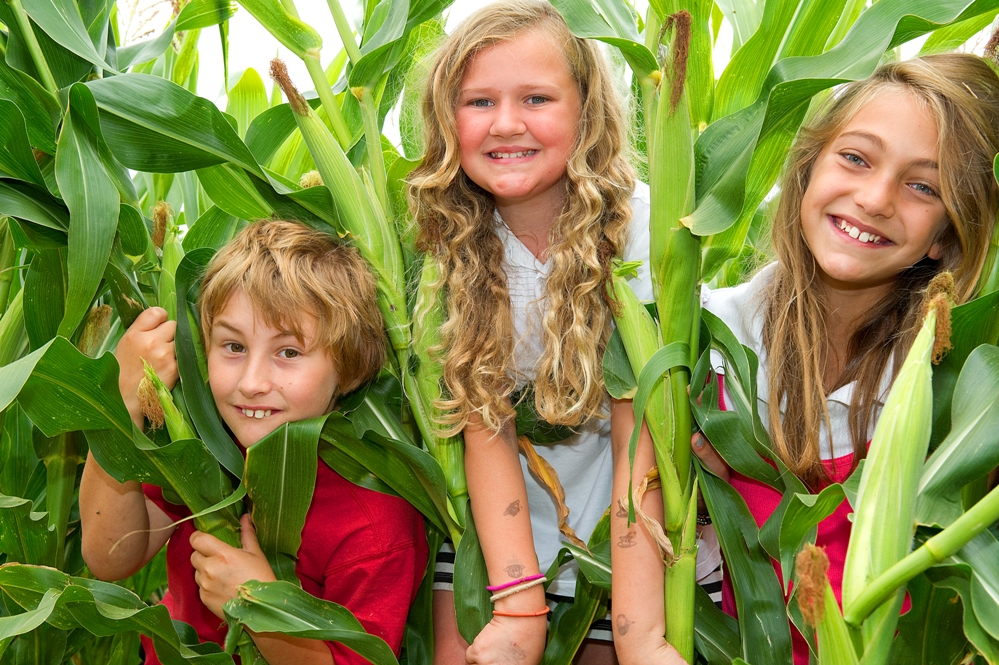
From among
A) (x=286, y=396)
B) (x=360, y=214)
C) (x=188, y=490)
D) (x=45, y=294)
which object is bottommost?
(x=188, y=490)

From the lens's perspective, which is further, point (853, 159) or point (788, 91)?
point (853, 159)

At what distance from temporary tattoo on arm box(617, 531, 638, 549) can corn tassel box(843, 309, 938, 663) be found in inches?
15.9

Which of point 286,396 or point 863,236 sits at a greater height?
point 863,236

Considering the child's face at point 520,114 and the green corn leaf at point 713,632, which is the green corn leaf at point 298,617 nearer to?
the green corn leaf at point 713,632

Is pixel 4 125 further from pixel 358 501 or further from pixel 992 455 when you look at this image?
pixel 992 455

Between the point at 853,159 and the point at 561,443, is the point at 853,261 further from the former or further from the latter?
the point at 561,443

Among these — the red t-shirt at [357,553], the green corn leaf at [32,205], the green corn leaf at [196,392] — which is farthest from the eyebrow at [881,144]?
the green corn leaf at [32,205]

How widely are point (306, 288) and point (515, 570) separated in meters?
0.47

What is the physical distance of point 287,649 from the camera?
3.78ft

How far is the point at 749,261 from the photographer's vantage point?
167 centimetres

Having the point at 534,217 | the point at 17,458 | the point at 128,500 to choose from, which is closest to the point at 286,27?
the point at 534,217

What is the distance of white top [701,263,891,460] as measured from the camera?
3.95 feet

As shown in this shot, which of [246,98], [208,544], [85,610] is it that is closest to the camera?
[85,610]

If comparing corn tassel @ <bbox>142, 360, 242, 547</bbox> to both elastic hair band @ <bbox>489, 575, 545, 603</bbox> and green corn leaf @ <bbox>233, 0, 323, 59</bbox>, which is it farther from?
green corn leaf @ <bbox>233, 0, 323, 59</bbox>
